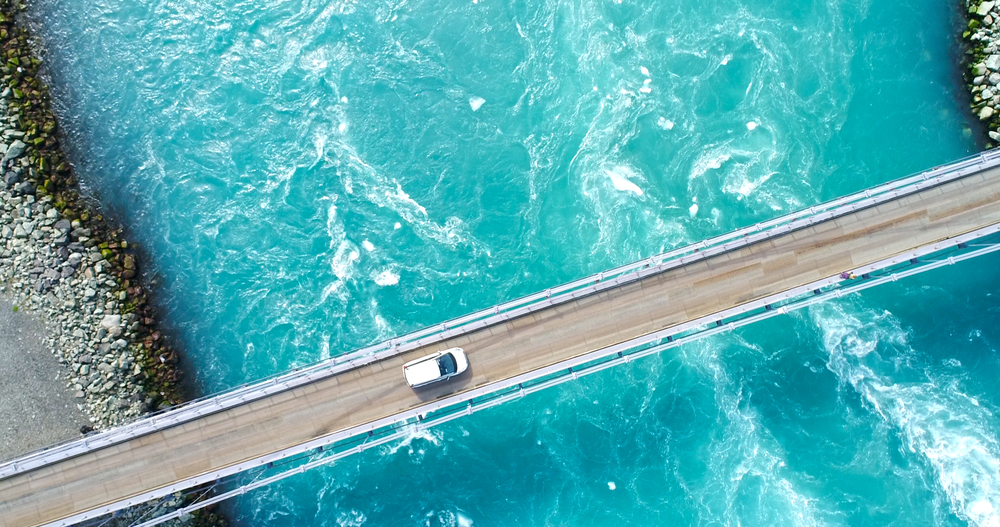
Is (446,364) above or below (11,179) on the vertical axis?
below

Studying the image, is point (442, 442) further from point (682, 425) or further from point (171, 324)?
point (171, 324)

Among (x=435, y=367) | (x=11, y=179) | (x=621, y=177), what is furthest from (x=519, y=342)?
(x=11, y=179)

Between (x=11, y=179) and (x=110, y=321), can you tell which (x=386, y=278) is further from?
(x=11, y=179)

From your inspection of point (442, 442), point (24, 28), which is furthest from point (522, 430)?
point (24, 28)

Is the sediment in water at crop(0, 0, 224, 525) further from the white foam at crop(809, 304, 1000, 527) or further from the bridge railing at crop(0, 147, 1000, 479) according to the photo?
the white foam at crop(809, 304, 1000, 527)

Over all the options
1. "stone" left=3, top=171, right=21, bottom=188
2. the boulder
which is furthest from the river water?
"stone" left=3, top=171, right=21, bottom=188

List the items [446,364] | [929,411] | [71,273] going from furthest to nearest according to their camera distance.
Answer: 1. [929,411]
2. [71,273]
3. [446,364]

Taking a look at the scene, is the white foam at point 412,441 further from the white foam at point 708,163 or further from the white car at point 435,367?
the white foam at point 708,163
